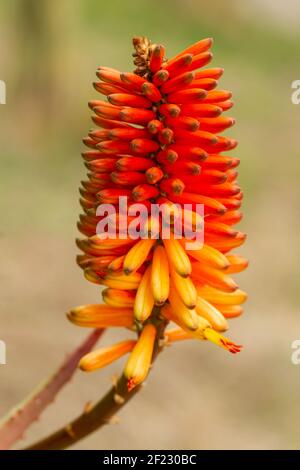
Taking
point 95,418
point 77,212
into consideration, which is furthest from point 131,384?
point 77,212

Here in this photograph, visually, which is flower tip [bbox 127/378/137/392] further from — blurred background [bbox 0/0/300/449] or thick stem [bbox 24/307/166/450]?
blurred background [bbox 0/0/300/449]

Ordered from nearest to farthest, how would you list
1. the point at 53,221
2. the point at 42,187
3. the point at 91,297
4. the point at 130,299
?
the point at 130,299 < the point at 91,297 < the point at 53,221 < the point at 42,187

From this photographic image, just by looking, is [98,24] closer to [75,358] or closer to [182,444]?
[182,444]

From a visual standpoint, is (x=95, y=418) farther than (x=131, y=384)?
Yes

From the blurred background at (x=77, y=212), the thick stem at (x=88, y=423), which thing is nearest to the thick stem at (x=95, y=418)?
the thick stem at (x=88, y=423)

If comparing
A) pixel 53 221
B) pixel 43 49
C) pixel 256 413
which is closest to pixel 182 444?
pixel 256 413

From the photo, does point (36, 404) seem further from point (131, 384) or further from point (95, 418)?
point (131, 384)

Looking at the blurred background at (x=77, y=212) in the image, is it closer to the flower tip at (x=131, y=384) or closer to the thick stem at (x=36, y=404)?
the thick stem at (x=36, y=404)
